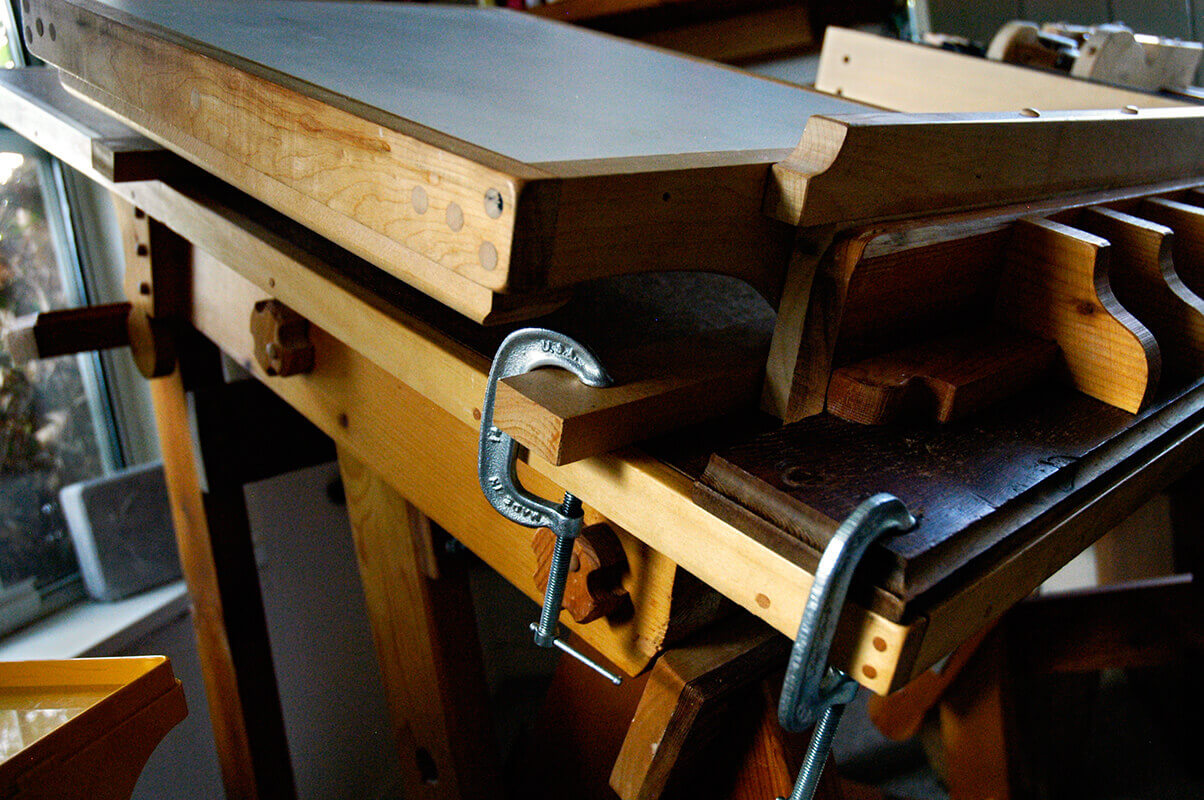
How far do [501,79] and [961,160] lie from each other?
1.39 feet

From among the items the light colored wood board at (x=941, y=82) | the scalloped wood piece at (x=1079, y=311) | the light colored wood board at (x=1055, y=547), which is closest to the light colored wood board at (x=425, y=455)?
the light colored wood board at (x=1055, y=547)

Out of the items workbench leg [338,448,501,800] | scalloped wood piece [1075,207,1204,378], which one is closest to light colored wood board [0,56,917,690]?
workbench leg [338,448,501,800]

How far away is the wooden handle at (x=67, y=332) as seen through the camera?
4.06ft

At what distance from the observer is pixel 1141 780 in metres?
2.08

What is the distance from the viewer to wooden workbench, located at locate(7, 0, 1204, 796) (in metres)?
0.54

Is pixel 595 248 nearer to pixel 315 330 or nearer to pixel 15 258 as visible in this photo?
pixel 315 330

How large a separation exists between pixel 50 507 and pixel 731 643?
139 cm

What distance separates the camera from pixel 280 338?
102 centimetres

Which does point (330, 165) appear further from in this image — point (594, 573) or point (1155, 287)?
point (1155, 287)

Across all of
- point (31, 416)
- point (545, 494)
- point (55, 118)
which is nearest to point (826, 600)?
point (545, 494)

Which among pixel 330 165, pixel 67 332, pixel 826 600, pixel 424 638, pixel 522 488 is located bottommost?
pixel 424 638

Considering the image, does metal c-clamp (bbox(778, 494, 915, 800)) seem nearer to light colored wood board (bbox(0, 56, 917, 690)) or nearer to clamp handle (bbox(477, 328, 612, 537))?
light colored wood board (bbox(0, 56, 917, 690))

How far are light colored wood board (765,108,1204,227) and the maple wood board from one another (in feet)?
0.11

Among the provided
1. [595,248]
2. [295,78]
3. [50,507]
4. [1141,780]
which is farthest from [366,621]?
[1141,780]
